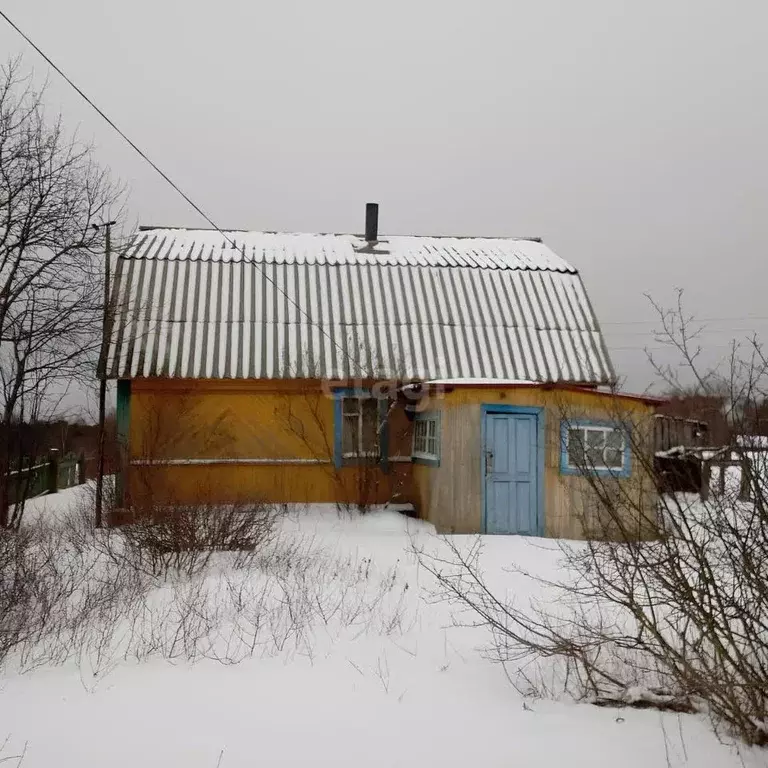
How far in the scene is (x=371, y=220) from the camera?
17.1 meters

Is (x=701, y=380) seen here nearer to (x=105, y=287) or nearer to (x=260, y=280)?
(x=105, y=287)

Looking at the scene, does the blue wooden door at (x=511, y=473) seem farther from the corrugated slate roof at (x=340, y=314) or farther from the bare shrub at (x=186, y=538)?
the bare shrub at (x=186, y=538)

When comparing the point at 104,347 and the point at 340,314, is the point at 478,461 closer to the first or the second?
the point at 340,314

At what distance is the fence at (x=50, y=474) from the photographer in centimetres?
1462

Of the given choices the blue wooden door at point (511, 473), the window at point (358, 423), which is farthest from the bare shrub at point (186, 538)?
the window at point (358, 423)

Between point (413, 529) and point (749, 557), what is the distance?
7234mm

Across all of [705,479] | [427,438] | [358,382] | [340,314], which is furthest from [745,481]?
[340,314]

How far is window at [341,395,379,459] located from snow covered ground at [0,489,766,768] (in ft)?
24.9

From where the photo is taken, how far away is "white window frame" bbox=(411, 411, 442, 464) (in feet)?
37.2

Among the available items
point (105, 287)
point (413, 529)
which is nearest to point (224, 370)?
point (105, 287)

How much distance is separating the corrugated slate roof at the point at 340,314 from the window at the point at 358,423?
1.81ft

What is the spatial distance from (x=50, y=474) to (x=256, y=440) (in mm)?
8138

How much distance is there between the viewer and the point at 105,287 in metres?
12.1

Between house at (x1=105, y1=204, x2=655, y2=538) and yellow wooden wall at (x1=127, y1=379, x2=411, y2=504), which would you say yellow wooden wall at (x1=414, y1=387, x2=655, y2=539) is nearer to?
house at (x1=105, y1=204, x2=655, y2=538)
